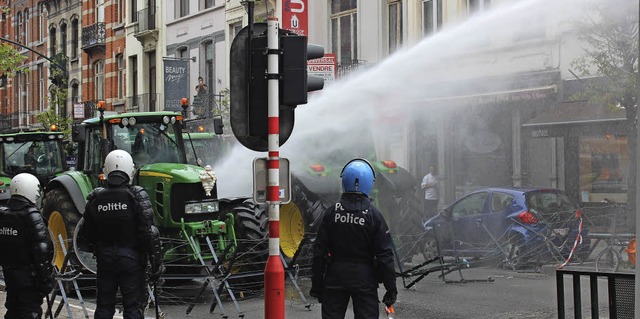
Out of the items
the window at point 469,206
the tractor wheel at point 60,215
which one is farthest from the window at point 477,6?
the tractor wheel at point 60,215

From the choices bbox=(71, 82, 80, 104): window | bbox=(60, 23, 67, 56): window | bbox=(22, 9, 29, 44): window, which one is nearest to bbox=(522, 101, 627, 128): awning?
bbox=(71, 82, 80, 104): window

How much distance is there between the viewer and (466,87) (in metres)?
18.8

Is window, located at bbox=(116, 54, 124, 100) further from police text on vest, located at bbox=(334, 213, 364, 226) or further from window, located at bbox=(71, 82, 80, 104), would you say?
police text on vest, located at bbox=(334, 213, 364, 226)

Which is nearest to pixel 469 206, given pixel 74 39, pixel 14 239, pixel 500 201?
pixel 500 201

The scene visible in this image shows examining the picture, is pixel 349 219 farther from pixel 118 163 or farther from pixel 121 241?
pixel 118 163

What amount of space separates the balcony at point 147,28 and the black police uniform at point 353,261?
30.8 m

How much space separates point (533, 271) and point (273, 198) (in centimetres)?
715

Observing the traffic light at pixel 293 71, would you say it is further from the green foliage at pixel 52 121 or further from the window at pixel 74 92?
the window at pixel 74 92

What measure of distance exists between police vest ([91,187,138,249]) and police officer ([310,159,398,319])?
1869 mm

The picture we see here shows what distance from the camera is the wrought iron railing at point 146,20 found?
121 feet

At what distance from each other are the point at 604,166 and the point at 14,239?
14.3 meters

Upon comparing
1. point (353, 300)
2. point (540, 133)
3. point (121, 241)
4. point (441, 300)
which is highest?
point (540, 133)

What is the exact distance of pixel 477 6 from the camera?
71.4 feet

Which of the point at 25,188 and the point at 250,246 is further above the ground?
the point at 25,188
